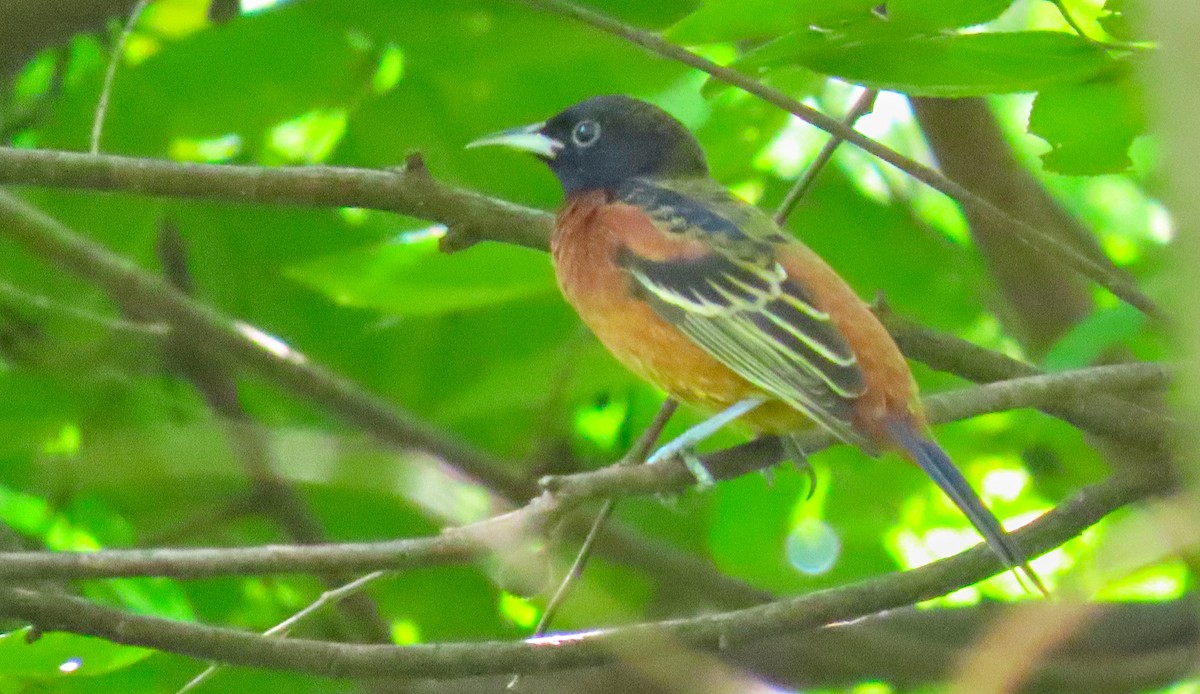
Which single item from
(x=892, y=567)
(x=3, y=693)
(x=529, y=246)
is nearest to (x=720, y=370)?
(x=529, y=246)

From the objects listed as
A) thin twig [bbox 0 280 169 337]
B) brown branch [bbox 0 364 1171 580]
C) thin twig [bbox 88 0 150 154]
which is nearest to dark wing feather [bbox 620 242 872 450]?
brown branch [bbox 0 364 1171 580]

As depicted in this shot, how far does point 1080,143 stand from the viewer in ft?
11.4

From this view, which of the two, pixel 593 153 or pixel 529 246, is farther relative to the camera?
pixel 593 153

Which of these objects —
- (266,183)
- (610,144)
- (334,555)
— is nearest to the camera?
(334,555)

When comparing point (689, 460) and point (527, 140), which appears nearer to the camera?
point (689, 460)

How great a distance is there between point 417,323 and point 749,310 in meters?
1.50

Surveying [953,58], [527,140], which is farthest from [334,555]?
[527,140]

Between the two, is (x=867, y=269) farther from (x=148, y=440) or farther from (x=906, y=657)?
(x=148, y=440)

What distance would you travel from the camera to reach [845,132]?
340 centimetres

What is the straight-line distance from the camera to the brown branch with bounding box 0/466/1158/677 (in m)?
2.71

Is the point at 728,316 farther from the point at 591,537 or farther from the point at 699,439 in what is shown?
the point at 591,537

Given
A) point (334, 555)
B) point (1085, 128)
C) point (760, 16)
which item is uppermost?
point (1085, 128)

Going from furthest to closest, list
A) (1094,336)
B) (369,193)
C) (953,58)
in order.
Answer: (1094,336)
(369,193)
(953,58)

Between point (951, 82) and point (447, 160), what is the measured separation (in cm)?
228
